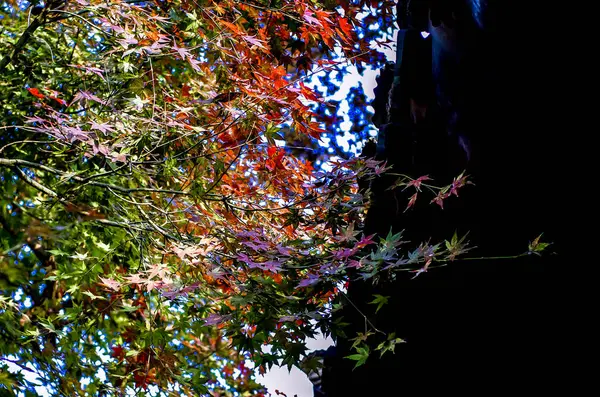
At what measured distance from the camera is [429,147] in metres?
3.49

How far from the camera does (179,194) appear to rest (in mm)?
3949

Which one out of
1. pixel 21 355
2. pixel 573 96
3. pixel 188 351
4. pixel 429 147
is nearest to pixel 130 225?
pixel 21 355

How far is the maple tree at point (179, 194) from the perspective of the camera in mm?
3320

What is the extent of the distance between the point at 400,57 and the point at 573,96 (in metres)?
1.06

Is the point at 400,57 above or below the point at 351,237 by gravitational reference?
above

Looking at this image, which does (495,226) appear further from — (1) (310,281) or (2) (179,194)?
(2) (179,194)

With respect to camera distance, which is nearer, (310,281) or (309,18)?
(310,281)

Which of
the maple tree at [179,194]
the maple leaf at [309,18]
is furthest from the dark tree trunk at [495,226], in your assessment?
the maple leaf at [309,18]

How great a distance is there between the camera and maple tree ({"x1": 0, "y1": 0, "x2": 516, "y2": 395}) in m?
3.32

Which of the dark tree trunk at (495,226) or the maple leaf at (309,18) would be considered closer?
the dark tree trunk at (495,226)

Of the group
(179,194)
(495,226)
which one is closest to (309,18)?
(179,194)

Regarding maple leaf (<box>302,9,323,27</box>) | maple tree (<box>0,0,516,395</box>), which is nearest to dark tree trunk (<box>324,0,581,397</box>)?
maple tree (<box>0,0,516,395</box>)

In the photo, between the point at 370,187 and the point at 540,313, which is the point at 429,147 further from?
the point at 540,313

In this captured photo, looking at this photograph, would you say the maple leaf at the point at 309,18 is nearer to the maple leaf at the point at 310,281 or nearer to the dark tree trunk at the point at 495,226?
the dark tree trunk at the point at 495,226
